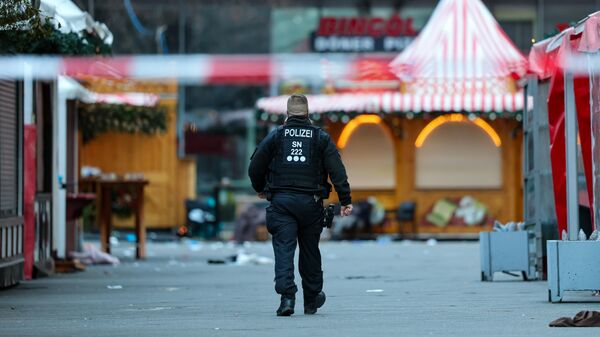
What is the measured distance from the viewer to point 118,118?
30.5 meters

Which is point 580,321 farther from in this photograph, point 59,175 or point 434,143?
point 434,143

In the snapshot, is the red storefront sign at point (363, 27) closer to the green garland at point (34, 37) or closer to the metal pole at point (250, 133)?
the metal pole at point (250, 133)

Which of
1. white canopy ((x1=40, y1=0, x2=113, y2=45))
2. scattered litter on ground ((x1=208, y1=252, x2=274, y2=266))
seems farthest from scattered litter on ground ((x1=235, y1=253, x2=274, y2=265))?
white canopy ((x1=40, y1=0, x2=113, y2=45))

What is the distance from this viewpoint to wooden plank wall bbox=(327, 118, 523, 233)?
125ft

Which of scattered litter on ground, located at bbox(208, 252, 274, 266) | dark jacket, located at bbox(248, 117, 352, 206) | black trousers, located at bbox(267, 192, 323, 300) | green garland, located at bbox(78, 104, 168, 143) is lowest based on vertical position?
scattered litter on ground, located at bbox(208, 252, 274, 266)

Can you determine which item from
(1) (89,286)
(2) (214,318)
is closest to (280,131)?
(2) (214,318)

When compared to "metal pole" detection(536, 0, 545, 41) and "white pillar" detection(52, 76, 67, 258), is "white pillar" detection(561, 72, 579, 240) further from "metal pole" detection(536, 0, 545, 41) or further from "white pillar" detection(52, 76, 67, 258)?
"metal pole" detection(536, 0, 545, 41)

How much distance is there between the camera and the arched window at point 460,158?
1517 inches

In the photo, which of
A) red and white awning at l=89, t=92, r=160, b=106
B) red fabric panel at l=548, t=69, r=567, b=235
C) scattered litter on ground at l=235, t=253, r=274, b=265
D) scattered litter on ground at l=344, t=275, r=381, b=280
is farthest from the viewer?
red and white awning at l=89, t=92, r=160, b=106

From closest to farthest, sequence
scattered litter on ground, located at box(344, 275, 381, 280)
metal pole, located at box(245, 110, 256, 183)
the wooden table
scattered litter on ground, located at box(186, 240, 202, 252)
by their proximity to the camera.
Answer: scattered litter on ground, located at box(344, 275, 381, 280), the wooden table, scattered litter on ground, located at box(186, 240, 202, 252), metal pole, located at box(245, 110, 256, 183)

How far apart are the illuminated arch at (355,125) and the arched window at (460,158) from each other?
3.27 ft

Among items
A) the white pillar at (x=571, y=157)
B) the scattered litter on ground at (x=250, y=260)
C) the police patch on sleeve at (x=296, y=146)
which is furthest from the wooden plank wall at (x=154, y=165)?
the police patch on sleeve at (x=296, y=146)

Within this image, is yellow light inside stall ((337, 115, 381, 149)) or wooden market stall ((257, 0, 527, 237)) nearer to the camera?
wooden market stall ((257, 0, 527, 237))

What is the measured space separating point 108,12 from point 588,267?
27.9 metres
